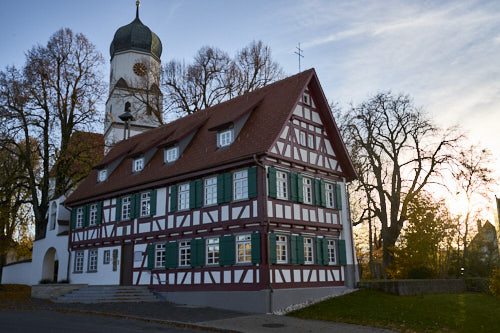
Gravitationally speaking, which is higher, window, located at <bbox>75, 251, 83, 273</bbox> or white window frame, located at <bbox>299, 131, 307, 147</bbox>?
white window frame, located at <bbox>299, 131, 307, 147</bbox>

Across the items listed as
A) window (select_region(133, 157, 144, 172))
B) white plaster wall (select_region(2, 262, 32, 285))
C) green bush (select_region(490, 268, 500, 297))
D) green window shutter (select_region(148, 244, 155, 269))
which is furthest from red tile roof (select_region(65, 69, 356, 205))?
green bush (select_region(490, 268, 500, 297))

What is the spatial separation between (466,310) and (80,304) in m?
14.8

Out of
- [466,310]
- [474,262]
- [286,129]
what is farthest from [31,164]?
[474,262]

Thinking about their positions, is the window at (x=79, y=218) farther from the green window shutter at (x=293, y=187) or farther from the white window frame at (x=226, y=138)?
the green window shutter at (x=293, y=187)

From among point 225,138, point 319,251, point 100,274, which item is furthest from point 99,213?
point 319,251

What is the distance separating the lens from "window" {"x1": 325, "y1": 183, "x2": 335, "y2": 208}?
73.6ft

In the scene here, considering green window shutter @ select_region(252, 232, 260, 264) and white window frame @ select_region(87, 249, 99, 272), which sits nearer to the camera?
green window shutter @ select_region(252, 232, 260, 264)

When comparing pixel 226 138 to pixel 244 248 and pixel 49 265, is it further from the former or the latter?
pixel 49 265

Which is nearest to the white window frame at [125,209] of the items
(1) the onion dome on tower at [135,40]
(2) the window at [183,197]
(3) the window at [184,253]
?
(2) the window at [183,197]

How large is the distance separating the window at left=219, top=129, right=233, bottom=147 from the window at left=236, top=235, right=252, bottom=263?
14.0 ft

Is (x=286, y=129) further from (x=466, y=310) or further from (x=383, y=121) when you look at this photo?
(x=383, y=121)

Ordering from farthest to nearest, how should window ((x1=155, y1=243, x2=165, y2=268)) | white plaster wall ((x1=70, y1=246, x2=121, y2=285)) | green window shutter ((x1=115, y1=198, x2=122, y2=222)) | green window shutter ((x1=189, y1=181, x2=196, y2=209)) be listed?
green window shutter ((x1=115, y1=198, x2=122, y2=222))
white plaster wall ((x1=70, y1=246, x2=121, y2=285))
window ((x1=155, y1=243, x2=165, y2=268))
green window shutter ((x1=189, y1=181, x2=196, y2=209))

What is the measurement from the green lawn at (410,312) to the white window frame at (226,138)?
7.54 metres

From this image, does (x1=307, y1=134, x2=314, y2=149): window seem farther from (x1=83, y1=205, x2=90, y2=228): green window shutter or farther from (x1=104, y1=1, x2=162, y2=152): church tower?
(x1=104, y1=1, x2=162, y2=152): church tower
